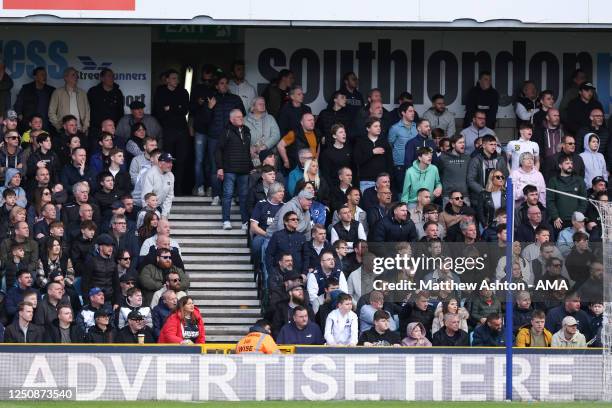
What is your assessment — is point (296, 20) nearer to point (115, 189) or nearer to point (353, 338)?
point (115, 189)

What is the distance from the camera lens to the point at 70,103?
81.4 ft

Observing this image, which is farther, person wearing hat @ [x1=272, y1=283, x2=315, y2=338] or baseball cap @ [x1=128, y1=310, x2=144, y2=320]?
person wearing hat @ [x1=272, y1=283, x2=315, y2=338]

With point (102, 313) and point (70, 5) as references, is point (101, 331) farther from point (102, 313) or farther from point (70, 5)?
point (70, 5)

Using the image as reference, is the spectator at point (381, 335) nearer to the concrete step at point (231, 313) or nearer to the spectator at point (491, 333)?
the spectator at point (491, 333)

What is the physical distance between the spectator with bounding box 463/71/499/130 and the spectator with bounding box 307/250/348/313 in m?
4.93

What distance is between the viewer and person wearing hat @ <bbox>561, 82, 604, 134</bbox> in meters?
25.6

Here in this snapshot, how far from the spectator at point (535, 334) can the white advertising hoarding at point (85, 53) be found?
307 inches

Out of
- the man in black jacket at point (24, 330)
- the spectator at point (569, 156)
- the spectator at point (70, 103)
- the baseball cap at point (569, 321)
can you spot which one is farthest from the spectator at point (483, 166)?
the man in black jacket at point (24, 330)

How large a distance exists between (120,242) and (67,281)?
111 cm

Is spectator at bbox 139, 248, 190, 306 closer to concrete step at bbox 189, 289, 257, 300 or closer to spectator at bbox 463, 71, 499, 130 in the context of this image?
concrete step at bbox 189, 289, 257, 300

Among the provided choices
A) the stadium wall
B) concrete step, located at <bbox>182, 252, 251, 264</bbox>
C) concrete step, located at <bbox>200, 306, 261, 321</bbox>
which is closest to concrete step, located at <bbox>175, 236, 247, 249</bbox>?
concrete step, located at <bbox>182, 252, 251, 264</bbox>

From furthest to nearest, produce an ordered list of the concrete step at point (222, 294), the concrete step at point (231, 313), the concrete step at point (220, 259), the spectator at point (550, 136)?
the spectator at point (550, 136) → the concrete step at point (220, 259) → the concrete step at point (222, 294) → the concrete step at point (231, 313)

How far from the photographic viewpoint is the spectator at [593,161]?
81.1ft

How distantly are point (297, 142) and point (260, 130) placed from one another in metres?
0.62
